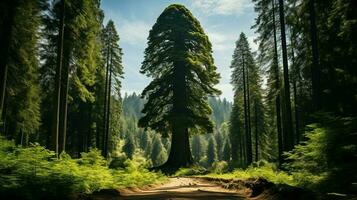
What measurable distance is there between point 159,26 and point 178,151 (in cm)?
1261

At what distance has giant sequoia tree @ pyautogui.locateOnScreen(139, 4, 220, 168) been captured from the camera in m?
32.9

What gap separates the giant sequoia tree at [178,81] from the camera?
32906 millimetres

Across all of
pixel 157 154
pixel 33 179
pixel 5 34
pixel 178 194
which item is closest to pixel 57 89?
pixel 5 34

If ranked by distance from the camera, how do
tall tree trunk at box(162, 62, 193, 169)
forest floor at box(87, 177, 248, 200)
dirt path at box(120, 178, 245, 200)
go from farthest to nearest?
tall tree trunk at box(162, 62, 193, 169), dirt path at box(120, 178, 245, 200), forest floor at box(87, 177, 248, 200)

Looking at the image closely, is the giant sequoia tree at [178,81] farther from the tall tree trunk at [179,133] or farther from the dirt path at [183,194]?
the dirt path at [183,194]

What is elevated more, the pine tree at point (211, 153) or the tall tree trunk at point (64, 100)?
the tall tree trunk at point (64, 100)

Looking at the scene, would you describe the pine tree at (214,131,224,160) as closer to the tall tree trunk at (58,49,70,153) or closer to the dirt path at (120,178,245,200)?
the tall tree trunk at (58,49,70,153)

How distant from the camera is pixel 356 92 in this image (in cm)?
1480

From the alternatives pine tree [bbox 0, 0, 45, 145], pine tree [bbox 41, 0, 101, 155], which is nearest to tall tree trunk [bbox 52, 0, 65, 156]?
pine tree [bbox 41, 0, 101, 155]

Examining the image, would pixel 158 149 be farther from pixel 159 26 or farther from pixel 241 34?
pixel 159 26

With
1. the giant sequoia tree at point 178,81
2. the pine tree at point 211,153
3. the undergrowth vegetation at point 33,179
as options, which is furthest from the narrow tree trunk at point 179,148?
the pine tree at point 211,153

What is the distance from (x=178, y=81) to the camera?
111 ft

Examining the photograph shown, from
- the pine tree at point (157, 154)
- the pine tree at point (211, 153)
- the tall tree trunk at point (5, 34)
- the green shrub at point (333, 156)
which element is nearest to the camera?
the green shrub at point (333, 156)

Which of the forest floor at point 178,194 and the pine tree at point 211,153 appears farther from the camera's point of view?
the pine tree at point 211,153
